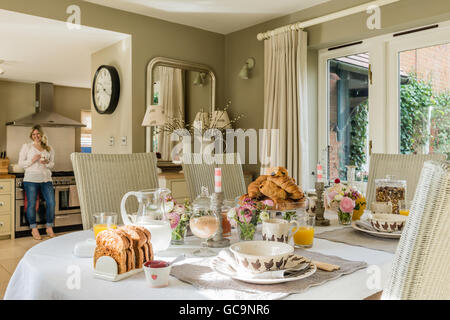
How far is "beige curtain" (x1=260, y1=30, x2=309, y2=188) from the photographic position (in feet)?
11.7

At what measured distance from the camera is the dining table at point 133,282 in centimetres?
85

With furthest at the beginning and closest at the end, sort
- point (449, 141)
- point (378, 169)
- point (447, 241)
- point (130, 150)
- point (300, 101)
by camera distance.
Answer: point (130, 150) → point (300, 101) → point (449, 141) → point (378, 169) → point (447, 241)

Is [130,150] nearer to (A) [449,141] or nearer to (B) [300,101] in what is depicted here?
(B) [300,101]

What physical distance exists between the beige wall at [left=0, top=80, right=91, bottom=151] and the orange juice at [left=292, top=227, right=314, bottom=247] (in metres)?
6.77

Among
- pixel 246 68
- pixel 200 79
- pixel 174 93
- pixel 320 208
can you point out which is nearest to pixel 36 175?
pixel 174 93

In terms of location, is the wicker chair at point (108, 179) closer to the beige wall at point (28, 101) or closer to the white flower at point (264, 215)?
the white flower at point (264, 215)

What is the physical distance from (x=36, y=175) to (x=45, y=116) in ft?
7.82

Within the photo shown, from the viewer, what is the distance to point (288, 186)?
1.44 m

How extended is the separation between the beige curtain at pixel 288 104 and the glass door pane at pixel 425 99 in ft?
2.75

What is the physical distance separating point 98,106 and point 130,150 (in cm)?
83

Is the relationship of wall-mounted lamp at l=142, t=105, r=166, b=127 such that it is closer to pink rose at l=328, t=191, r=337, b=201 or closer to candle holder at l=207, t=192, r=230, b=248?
pink rose at l=328, t=191, r=337, b=201

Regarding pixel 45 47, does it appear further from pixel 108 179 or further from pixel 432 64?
pixel 432 64

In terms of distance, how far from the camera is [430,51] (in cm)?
302
